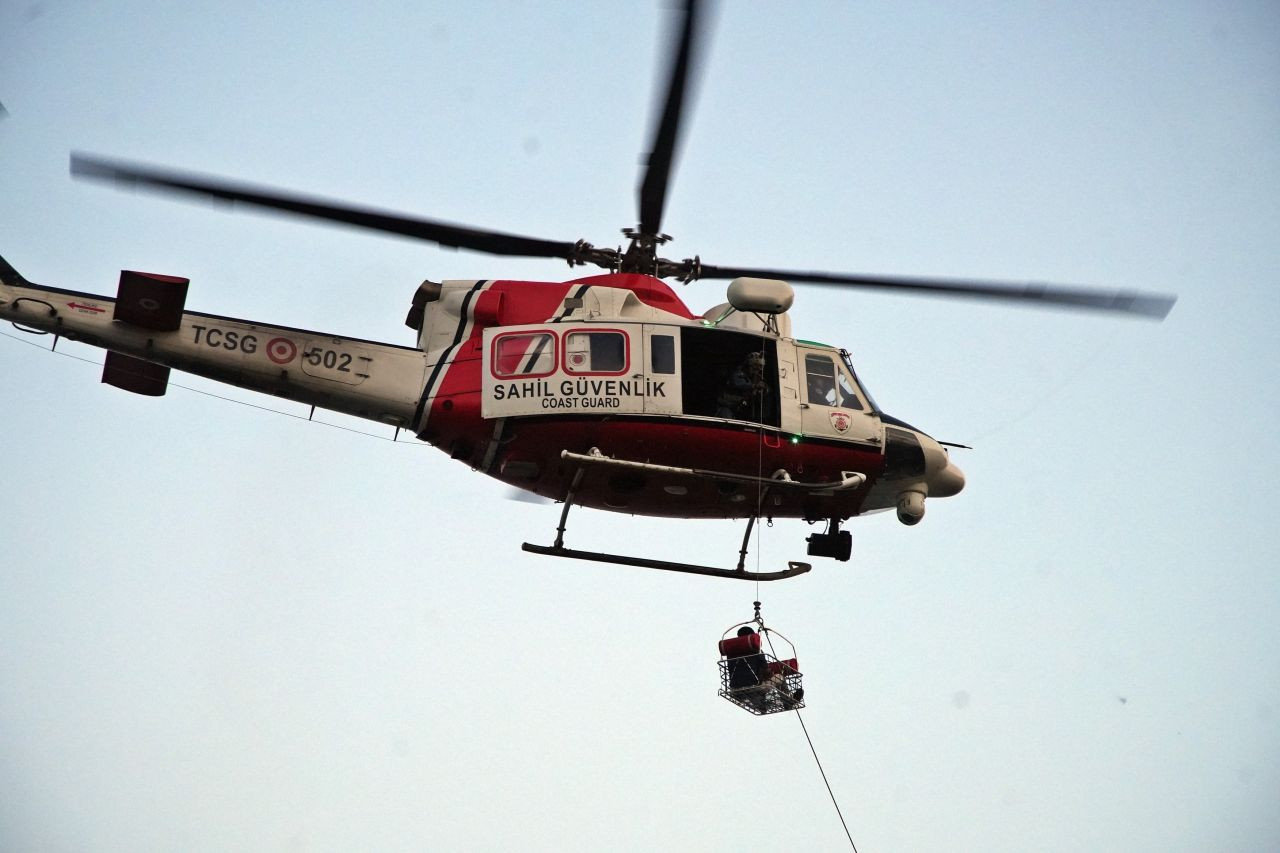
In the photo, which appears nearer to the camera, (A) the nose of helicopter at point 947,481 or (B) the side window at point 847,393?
(B) the side window at point 847,393

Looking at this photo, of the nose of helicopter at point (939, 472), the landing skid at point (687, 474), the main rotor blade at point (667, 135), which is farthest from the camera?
the nose of helicopter at point (939, 472)

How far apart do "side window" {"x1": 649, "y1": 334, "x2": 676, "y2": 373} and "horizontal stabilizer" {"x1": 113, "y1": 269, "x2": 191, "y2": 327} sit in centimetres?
503

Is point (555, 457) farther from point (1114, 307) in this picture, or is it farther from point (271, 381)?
point (1114, 307)

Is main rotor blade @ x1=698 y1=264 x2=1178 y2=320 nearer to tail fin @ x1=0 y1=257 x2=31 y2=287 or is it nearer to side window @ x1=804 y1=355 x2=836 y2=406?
side window @ x1=804 y1=355 x2=836 y2=406

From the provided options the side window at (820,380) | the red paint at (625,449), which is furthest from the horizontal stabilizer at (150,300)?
the side window at (820,380)

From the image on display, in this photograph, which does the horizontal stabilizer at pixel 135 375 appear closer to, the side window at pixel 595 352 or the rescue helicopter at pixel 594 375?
the rescue helicopter at pixel 594 375

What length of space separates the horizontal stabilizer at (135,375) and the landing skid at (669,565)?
450 cm

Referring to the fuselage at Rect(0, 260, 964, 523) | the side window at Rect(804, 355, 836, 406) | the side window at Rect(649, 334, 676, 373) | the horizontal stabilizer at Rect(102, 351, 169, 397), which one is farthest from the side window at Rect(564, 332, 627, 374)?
the horizontal stabilizer at Rect(102, 351, 169, 397)

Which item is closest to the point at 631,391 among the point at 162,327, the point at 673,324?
the point at 673,324

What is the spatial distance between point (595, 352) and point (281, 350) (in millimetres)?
3410

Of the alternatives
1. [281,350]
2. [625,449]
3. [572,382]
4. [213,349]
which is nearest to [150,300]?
[213,349]

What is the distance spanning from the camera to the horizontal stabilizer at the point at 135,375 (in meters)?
14.7

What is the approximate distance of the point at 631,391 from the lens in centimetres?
1416

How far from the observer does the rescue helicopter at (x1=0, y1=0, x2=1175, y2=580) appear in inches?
555
